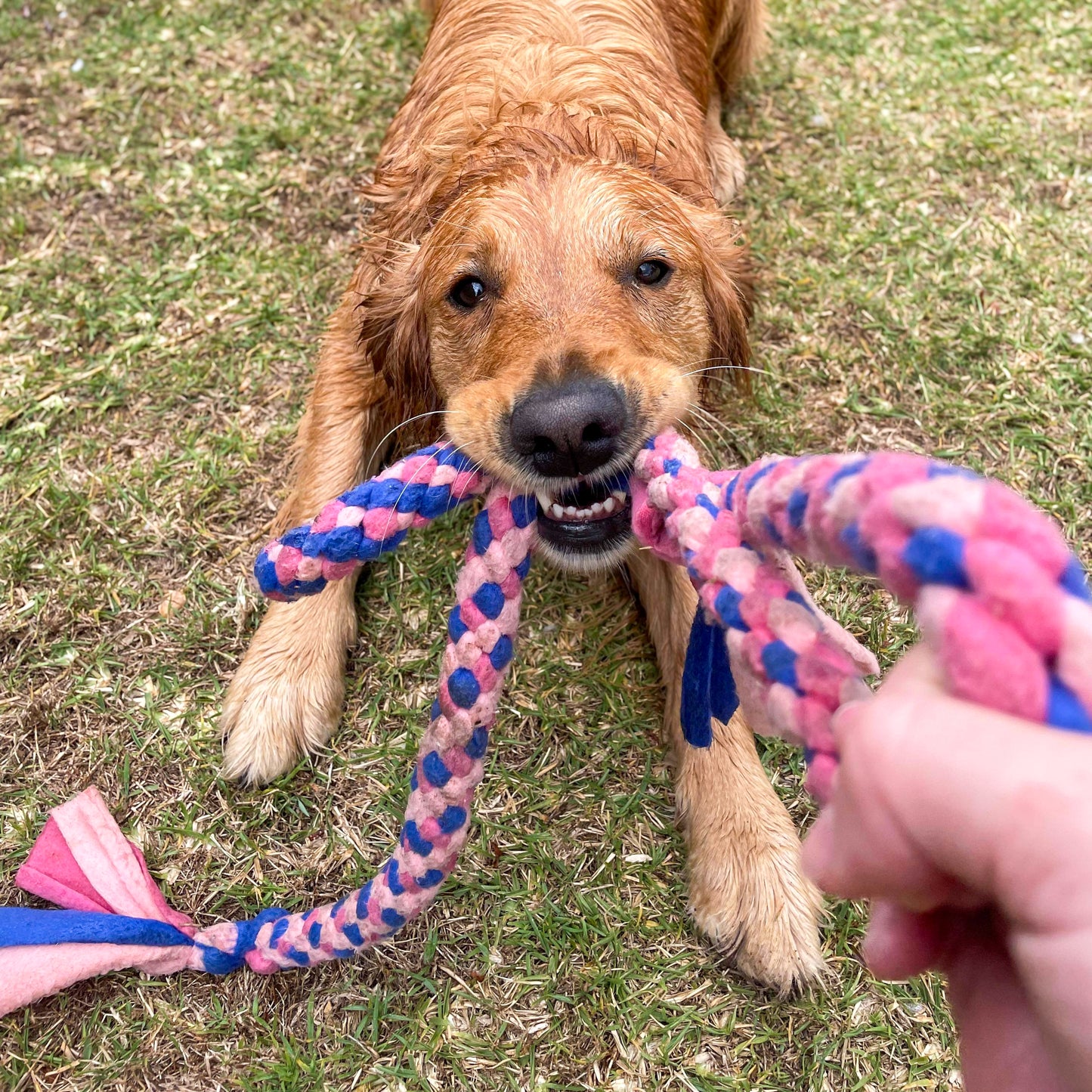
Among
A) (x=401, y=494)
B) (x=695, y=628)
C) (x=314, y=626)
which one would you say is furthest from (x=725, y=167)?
(x=695, y=628)

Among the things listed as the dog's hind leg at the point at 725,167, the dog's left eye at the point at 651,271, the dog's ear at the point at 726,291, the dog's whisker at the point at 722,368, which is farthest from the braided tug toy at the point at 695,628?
the dog's hind leg at the point at 725,167

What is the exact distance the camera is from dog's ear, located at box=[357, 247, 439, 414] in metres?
3.02

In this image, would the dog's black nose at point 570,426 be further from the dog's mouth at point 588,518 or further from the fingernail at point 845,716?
the fingernail at point 845,716

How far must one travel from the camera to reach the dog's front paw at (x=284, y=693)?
2842mm

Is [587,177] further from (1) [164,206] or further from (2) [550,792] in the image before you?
(1) [164,206]

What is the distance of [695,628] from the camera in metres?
1.69

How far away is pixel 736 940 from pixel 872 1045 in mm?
444

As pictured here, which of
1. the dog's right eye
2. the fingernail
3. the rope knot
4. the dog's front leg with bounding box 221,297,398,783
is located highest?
the fingernail

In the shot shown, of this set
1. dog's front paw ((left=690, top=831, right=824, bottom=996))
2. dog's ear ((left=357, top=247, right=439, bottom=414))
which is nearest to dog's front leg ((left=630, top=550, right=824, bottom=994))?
dog's front paw ((left=690, top=831, right=824, bottom=996))

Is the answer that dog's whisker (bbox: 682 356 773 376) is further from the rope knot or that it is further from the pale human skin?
the rope knot

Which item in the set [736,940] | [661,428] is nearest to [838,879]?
[661,428]

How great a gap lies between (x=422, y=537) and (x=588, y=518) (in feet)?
3.69

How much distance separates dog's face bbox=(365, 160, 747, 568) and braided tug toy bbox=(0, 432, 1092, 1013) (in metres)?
0.15

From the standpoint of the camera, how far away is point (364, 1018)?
248cm
